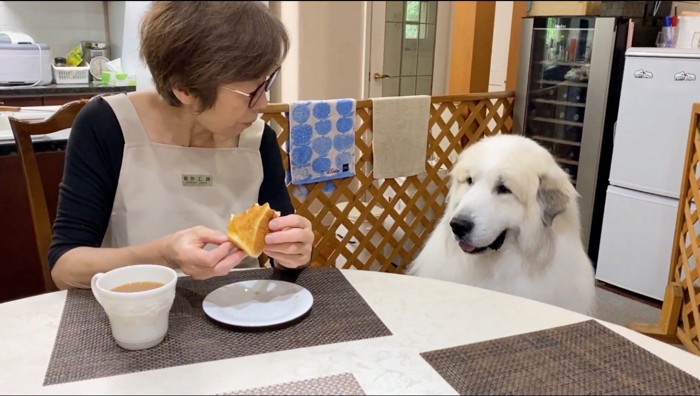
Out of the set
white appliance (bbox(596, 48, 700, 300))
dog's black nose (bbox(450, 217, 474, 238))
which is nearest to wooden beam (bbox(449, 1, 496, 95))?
dog's black nose (bbox(450, 217, 474, 238))

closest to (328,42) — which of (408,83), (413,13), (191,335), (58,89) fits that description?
(413,13)

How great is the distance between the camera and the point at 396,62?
2.74ft

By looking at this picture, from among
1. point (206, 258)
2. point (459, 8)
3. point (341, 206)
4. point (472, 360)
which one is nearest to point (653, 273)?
point (341, 206)

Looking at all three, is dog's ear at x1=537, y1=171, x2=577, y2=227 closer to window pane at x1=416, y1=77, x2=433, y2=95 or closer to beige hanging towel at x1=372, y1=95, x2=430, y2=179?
window pane at x1=416, y1=77, x2=433, y2=95

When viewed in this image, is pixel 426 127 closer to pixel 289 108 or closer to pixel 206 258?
pixel 289 108

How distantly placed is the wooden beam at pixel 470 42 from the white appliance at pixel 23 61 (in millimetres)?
1765

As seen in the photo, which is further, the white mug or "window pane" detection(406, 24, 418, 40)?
the white mug

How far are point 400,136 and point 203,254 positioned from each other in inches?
79.4

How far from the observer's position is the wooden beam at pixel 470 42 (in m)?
0.40

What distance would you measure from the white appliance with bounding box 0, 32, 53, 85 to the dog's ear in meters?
1.78

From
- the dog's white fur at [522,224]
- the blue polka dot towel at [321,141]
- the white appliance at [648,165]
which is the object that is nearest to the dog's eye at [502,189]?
the dog's white fur at [522,224]

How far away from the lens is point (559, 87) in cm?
317

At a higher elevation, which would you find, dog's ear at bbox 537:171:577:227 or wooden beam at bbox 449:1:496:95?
wooden beam at bbox 449:1:496:95

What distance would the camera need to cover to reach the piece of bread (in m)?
0.84
